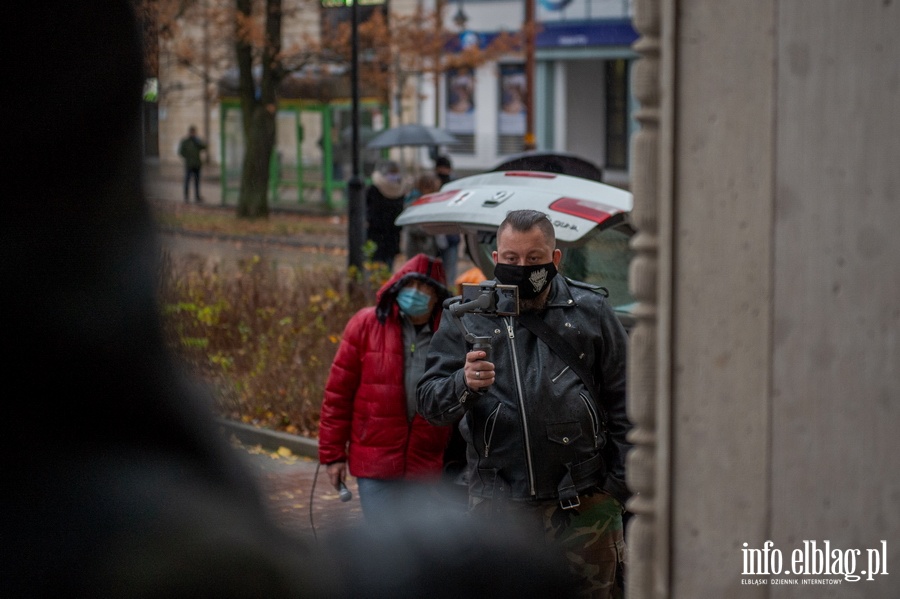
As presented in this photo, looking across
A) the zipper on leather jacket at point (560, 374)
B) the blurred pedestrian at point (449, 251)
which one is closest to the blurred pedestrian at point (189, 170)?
the zipper on leather jacket at point (560, 374)

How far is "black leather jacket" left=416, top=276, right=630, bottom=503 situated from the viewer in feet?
13.9

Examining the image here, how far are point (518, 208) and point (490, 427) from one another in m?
1.91

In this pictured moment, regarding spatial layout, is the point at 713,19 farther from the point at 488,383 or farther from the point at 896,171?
the point at 488,383

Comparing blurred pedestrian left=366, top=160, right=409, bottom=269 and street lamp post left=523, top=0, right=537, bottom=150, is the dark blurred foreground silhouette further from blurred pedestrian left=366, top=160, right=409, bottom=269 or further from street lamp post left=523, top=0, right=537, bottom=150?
street lamp post left=523, top=0, right=537, bottom=150

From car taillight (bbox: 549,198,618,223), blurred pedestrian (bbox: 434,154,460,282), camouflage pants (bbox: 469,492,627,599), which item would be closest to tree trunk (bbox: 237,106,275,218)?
blurred pedestrian (bbox: 434,154,460,282)

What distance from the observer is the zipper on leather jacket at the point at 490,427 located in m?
4.28

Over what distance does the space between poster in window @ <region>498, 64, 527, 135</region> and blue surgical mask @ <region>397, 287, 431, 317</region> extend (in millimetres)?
36840

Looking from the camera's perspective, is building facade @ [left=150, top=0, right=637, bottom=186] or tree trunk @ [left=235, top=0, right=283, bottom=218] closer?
tree trunk @ [left=235, top=0, right=283, bottom=218]

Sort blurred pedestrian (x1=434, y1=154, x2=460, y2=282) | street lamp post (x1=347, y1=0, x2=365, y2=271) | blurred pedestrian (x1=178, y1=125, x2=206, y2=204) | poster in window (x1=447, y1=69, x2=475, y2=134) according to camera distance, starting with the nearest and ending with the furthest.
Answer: blurred pedestrian (x1=178, y1=125, x2=206, y2=204) → blurred pedestrian (x1=434, y1=154, x2=460, y2=282) → street lamp post (x1=347, y1=0, x2=365, y2=271) → poster in window (x1=447, y1=69, x2=475, y2=134)

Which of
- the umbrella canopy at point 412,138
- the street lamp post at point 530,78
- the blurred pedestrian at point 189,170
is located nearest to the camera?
the blurred pedestrian at point 189,170

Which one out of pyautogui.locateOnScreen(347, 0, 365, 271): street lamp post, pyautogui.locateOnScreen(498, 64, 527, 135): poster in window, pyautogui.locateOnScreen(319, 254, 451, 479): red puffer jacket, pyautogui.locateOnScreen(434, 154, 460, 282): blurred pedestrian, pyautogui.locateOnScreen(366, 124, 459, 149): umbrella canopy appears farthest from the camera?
pyautogui.locateOnScreen(498, 64, 527, 135): poster in window

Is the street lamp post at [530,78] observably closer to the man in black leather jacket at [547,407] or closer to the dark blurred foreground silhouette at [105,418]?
the man in black leather jacket at [547,407]

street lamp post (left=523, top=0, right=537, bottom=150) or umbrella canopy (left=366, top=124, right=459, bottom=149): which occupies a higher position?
street lamp post (left=523, top=0, right=537, bottom=150)

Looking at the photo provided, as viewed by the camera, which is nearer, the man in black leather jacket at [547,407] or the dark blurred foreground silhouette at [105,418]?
the dark blurred foreground silhouette at [105,418]
